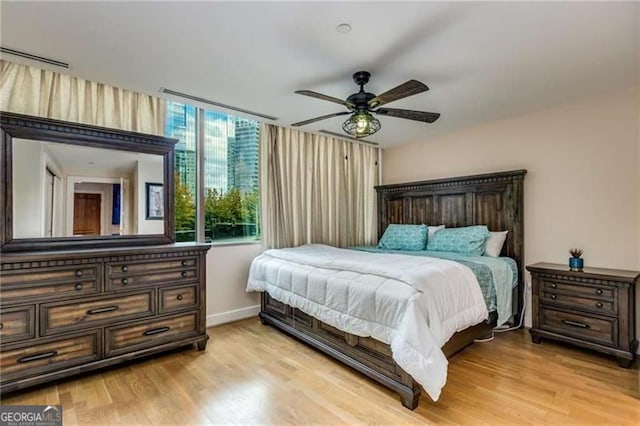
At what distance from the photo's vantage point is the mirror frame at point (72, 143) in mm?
2270

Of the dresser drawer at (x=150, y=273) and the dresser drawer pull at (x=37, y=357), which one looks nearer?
the dresser drawer pull at (x=37, y=357)

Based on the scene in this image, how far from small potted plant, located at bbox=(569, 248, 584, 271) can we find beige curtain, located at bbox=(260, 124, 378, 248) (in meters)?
2.57

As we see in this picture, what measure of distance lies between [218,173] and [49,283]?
1921mm

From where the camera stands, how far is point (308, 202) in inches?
167

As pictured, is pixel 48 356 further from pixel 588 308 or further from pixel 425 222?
pixel 588 308

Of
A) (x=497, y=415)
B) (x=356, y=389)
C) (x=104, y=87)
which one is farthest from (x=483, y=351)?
(x=104, y=87)

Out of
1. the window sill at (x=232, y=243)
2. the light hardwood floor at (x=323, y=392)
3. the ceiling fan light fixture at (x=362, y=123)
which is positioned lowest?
the light hardwood floor at (x=323, y=392)

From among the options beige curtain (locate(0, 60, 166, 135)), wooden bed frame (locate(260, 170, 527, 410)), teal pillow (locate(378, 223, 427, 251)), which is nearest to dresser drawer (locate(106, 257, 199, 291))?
wooden bed frame (locate(260, 170, 527, 410))

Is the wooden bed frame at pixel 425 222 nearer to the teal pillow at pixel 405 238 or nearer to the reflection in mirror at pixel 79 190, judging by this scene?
the teal pillow at pixel 405 238

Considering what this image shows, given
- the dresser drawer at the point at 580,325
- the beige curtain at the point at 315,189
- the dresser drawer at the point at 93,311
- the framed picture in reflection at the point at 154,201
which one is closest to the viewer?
the dresser drawer at the point at 93,311

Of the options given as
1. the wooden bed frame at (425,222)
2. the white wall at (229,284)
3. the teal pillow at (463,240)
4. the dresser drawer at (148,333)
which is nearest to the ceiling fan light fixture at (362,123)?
the wooden bed frame at (425,222)

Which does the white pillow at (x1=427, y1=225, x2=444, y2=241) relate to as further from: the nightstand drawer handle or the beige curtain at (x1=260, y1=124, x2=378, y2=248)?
the nightstand drawer handle

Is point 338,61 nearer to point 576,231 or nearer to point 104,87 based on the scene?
point 104,87

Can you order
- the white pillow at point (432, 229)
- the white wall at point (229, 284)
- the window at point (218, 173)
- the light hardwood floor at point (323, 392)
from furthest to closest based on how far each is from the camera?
1. the white pillow at point (432, 229)
2. the white wall at point (229, 284)
3. the window at point (218, 173)
4. the light hardwood floor at point (323, 392)
